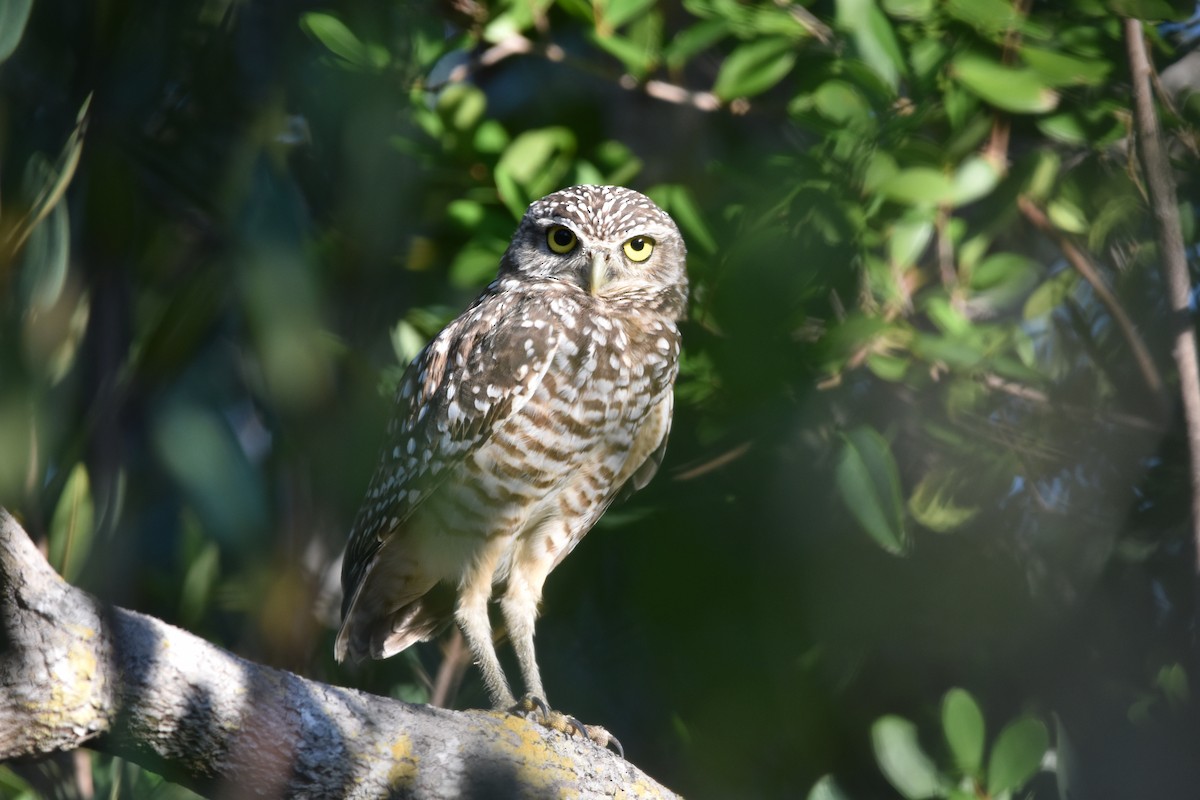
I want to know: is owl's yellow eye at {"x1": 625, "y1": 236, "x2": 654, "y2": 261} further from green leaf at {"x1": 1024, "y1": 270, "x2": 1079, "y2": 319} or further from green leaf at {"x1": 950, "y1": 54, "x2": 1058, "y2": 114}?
green leaf at {"x1": 1024, "y1": 270, "x2": 1079, "y2": 319}

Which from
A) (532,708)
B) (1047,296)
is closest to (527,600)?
(532,708)

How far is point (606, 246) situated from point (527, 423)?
54 cm

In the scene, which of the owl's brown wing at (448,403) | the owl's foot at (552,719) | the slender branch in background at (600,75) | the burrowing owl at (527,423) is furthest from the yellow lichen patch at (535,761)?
the slender branch in background at (600,75)

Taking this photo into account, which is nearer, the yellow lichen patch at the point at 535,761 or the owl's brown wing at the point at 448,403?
the yellow lichen patch at the point at 535,761

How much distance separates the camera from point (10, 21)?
10.00 ft

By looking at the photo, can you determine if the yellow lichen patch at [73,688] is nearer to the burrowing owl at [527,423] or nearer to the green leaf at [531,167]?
the burrowing owl at [527,423]

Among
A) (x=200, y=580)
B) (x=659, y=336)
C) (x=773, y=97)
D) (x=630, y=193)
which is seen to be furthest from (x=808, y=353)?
(x=200, y=580)

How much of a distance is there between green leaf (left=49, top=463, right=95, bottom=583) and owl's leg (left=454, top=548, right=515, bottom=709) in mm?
1122

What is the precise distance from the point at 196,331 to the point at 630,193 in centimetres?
145

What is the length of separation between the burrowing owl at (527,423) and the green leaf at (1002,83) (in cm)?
82

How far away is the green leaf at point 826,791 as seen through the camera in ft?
→ 10.2

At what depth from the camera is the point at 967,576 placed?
3.41 meters

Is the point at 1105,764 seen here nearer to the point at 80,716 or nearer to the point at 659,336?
the point at 659,336

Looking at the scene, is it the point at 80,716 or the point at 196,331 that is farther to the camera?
the point at 196,331
